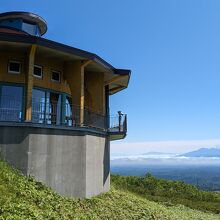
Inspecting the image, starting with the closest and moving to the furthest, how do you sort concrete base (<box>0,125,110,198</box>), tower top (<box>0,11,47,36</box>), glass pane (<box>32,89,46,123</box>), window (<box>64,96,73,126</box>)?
concrete base (<box>0,125,110,198</box>)
glass pane (<box>32,89,46,123</box>)
window (<box>64,96,73,126</box>)
tower top (<box>0,11,47,36</box>)

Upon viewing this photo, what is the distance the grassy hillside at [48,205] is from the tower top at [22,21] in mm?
13795

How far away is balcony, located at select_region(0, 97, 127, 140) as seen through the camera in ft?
71.2

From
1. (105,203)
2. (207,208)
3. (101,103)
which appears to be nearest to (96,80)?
(101,103)

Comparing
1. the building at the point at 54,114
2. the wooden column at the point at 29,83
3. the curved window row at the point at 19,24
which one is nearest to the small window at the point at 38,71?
the building at the point at 54,114

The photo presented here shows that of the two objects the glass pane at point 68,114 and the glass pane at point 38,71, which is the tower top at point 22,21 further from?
the glass pane at point 68,114

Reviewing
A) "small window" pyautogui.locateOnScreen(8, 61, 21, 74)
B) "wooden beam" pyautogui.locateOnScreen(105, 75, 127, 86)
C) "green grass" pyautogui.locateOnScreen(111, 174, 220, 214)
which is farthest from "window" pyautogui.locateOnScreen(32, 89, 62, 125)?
"green grass" pyautogui.locateOnScreen(111, 174, 220, 214)

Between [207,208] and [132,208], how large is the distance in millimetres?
13725

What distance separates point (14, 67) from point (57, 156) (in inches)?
264

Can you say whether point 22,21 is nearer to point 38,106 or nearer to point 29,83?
point 38,106

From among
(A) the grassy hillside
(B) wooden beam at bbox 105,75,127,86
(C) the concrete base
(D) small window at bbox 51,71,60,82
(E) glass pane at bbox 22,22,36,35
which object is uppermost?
(E) glass pane at bbox 22,22,36,35

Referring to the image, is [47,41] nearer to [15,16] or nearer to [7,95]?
[7,95]

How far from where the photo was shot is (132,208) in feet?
73.7

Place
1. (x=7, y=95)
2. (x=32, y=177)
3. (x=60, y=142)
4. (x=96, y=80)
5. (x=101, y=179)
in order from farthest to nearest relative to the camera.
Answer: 1. (x=96, y=80)
2. (x=101, y=179)
3. (x=7, y=95)
4. (x=60, y=142)
5. (x=32, y=177)

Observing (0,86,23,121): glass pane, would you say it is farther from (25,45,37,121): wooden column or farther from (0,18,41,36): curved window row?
(0,18,41,36): curved window row
